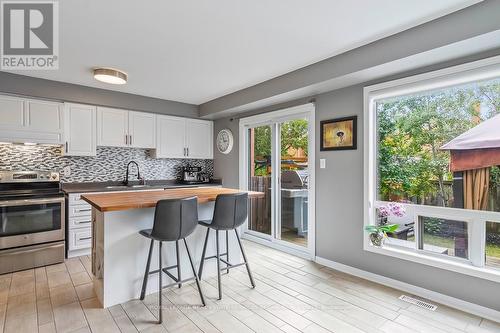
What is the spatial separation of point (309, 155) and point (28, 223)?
362cm

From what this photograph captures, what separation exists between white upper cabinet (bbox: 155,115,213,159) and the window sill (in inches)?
133

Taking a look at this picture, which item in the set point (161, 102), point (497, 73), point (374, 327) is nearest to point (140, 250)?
point (374, 327)

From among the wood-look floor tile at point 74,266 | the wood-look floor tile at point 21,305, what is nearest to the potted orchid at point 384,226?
the wood-look floor tile at point 21,305

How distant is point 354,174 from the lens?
3.12m

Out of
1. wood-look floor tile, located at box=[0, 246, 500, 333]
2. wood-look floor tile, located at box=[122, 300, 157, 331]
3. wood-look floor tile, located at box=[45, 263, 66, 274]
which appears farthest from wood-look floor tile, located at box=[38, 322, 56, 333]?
wood-look floor tile, located at box=[45, 263, 66, 274]

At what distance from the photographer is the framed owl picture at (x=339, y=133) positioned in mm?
3105

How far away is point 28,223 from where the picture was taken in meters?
3.26

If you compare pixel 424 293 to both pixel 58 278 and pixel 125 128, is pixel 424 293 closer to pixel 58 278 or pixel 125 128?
pixel 58 278

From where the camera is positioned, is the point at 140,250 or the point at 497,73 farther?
the point at 140,250

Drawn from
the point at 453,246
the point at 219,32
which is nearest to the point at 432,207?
the point at 453,246

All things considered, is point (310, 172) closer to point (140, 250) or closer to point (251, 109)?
point (251, 109)

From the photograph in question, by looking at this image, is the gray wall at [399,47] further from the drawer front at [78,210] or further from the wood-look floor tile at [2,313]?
the wood-look floor tile at [2,313]

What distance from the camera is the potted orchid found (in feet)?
9.31

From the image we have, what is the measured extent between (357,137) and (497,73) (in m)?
1.26
